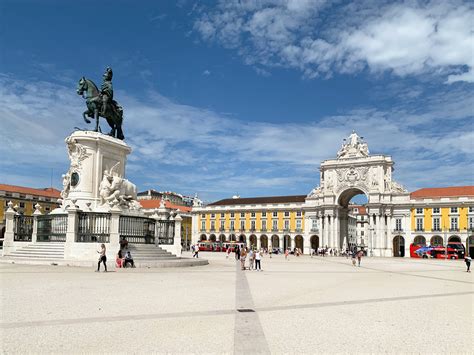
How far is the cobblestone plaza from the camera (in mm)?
6934

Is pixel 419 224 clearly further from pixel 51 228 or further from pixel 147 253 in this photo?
pixel 51 228

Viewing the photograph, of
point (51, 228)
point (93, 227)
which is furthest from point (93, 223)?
point (51, 228)

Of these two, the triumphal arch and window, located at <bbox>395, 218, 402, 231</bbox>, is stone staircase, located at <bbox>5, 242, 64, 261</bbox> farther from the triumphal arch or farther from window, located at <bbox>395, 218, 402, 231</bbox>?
window, located at <bbox>395, 218, 402, 231</bbox>

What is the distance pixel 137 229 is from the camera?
24719 millimetres

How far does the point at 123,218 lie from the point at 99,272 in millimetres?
5523

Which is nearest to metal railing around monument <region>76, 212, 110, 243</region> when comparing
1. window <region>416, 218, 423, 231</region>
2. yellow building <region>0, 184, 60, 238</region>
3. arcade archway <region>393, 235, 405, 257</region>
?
yellow building <region>0, 184, 60, 238</region>

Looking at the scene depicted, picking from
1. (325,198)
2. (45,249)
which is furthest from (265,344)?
(325,198)

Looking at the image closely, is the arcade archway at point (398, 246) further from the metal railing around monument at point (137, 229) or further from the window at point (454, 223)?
the metal railing around monument at point (137, 229)

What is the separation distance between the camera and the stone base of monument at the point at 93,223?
22.2 metres

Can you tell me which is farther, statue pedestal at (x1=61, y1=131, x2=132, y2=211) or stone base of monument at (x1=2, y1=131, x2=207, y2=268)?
statue pedestal at (x1=61, y1=131, x2=132, y2=211)

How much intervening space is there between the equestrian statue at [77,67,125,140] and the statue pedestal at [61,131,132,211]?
3.92ft

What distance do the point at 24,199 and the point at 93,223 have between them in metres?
61.8

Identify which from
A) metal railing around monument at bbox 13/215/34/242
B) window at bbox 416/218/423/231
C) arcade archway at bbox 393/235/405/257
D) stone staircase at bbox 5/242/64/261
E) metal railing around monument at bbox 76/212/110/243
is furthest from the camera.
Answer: arcade archway at bbox 393/235/405/257

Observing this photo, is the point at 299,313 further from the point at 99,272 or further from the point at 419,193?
the point at 419,193
